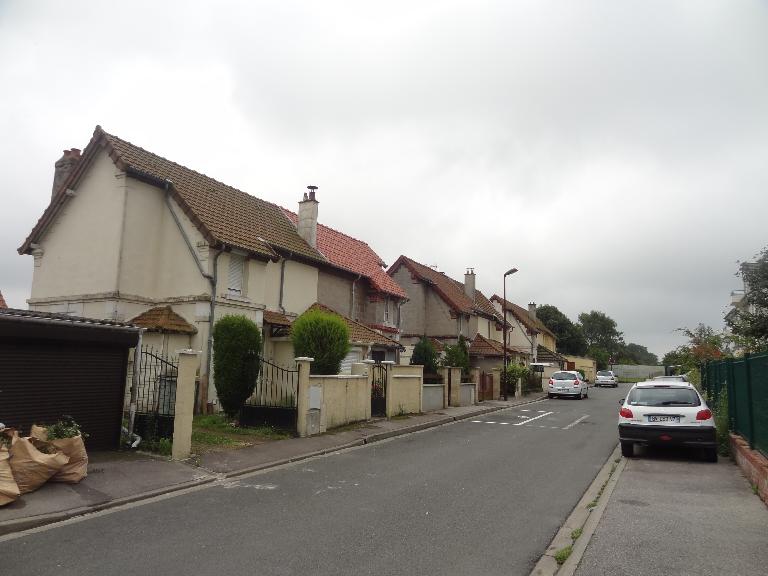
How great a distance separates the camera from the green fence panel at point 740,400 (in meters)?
9.66

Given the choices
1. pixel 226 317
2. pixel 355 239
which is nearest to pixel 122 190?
pixel 226 317

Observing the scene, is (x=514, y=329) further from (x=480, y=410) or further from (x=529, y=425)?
(x=529, y=425)

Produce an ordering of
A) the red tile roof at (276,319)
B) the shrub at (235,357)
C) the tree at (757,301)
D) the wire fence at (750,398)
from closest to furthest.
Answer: the wire fence at (750,398) < the shrub at (235,357) < the tree at (757,301) < the red tile roof at (276,319)

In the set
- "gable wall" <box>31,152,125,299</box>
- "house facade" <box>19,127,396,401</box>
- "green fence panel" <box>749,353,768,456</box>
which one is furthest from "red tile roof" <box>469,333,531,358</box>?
"green fence panel" <box>749,353,768,456</box>

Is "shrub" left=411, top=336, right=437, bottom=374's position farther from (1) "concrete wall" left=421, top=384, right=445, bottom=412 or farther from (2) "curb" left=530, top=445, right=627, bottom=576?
(2) "curb" left=530, top=445, right=627, bottom=576

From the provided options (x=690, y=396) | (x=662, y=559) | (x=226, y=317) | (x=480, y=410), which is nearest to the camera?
(x=662, y=559)

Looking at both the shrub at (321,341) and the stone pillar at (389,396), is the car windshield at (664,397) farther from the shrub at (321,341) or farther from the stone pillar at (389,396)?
the stone pillar at (389,396)

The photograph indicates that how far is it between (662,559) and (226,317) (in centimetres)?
1082

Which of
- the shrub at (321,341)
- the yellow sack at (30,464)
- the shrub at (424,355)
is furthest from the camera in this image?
the shrub at (424,355)

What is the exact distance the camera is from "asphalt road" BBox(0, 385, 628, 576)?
523 cm

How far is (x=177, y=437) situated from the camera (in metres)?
10.1

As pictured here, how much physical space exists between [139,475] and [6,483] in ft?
7.07

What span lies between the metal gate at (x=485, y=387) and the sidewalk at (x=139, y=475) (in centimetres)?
1409

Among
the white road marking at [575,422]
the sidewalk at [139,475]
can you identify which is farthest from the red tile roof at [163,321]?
the white road marking at [575,422]
